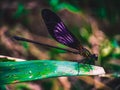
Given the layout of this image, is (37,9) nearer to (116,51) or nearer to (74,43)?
(116,51)

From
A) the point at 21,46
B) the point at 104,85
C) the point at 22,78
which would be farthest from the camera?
the point at 21,46

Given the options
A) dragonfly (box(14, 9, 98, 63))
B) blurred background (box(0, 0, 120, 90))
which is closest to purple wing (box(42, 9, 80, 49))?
dragonfly (box(14, 9, 98, 63))

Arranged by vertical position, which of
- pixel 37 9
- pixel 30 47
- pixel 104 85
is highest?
pixel 37 9

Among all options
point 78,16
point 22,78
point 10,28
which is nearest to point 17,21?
point 10,28

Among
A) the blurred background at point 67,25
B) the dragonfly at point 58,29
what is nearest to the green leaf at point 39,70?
the dragonfly at point 58,29

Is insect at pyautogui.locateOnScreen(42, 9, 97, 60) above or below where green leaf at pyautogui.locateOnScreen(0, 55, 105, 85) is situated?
above

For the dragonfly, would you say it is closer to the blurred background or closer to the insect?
the insect
